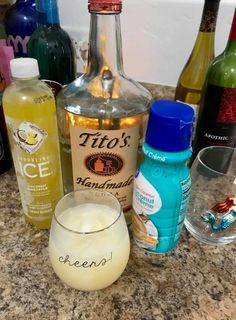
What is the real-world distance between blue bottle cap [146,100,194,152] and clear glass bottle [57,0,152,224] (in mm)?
60

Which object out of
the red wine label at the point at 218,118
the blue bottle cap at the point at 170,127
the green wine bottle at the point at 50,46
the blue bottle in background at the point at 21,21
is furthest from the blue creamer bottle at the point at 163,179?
the blue bottle in background at the point at 21,21

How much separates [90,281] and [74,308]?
39mm

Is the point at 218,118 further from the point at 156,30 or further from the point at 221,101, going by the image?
the point at 156,30

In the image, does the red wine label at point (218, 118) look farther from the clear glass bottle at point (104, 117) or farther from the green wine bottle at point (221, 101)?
the clear glass bottle at point (104, 117)

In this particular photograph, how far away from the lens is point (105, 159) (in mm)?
450

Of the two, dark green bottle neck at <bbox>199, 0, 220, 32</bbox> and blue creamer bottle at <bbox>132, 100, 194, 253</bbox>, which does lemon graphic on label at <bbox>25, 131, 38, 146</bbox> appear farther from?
dark green bottle neck at <bbox>199, 0, 220, 32</bbox>

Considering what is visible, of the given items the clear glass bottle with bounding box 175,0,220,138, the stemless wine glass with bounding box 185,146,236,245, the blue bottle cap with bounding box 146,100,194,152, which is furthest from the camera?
the clear glass bottle with bounding box 175,0,220,138

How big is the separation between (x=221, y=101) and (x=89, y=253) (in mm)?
301

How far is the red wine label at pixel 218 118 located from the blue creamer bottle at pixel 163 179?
5.0 inches

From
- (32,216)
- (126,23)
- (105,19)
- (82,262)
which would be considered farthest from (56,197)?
(126,23)

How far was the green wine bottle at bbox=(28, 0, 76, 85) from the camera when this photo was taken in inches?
20.4

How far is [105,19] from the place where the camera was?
41cm

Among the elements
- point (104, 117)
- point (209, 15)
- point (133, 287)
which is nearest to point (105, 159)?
point (104, 117)

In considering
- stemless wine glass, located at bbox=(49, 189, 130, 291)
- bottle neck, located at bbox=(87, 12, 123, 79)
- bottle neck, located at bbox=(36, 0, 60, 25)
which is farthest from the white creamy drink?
bottle neck, located at bbox=(36, 0, 60, 25)
